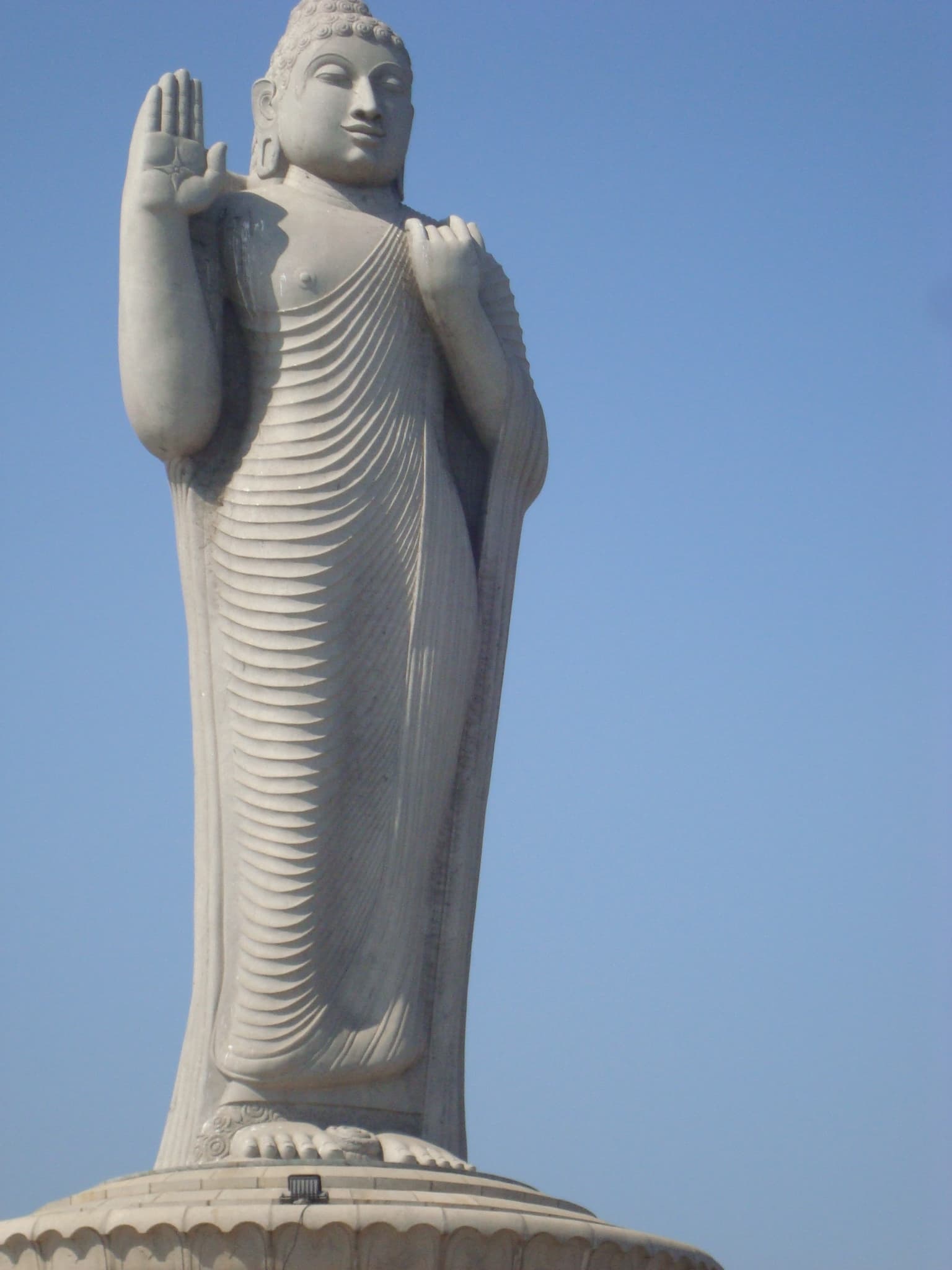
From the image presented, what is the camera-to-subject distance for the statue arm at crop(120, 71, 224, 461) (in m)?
8.34

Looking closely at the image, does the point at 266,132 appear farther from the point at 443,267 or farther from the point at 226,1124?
the point at 226,1124

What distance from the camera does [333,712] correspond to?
823cm

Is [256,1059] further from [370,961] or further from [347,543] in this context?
[347,543]

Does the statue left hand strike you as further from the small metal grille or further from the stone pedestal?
the small metal grille

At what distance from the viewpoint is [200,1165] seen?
7.25m

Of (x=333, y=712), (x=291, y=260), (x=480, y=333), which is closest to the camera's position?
(x=333, y=712)

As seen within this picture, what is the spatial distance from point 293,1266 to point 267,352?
3.77 metres

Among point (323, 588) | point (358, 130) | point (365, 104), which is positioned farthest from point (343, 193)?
point (323, 588)

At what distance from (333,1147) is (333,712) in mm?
1697

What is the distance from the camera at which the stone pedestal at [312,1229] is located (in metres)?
6.50

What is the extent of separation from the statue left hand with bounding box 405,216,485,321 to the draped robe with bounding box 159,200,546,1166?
0.09 meters

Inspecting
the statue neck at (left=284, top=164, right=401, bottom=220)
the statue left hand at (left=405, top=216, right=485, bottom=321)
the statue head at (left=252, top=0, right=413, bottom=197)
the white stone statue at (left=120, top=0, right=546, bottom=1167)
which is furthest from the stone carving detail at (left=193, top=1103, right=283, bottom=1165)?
the statue head at (left=252, top=0, right=413, bottom=197)

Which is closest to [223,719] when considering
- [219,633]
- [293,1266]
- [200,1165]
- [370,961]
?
[219,633]

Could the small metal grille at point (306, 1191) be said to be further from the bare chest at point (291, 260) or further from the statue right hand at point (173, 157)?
the statue right hand at point (173, 157)
